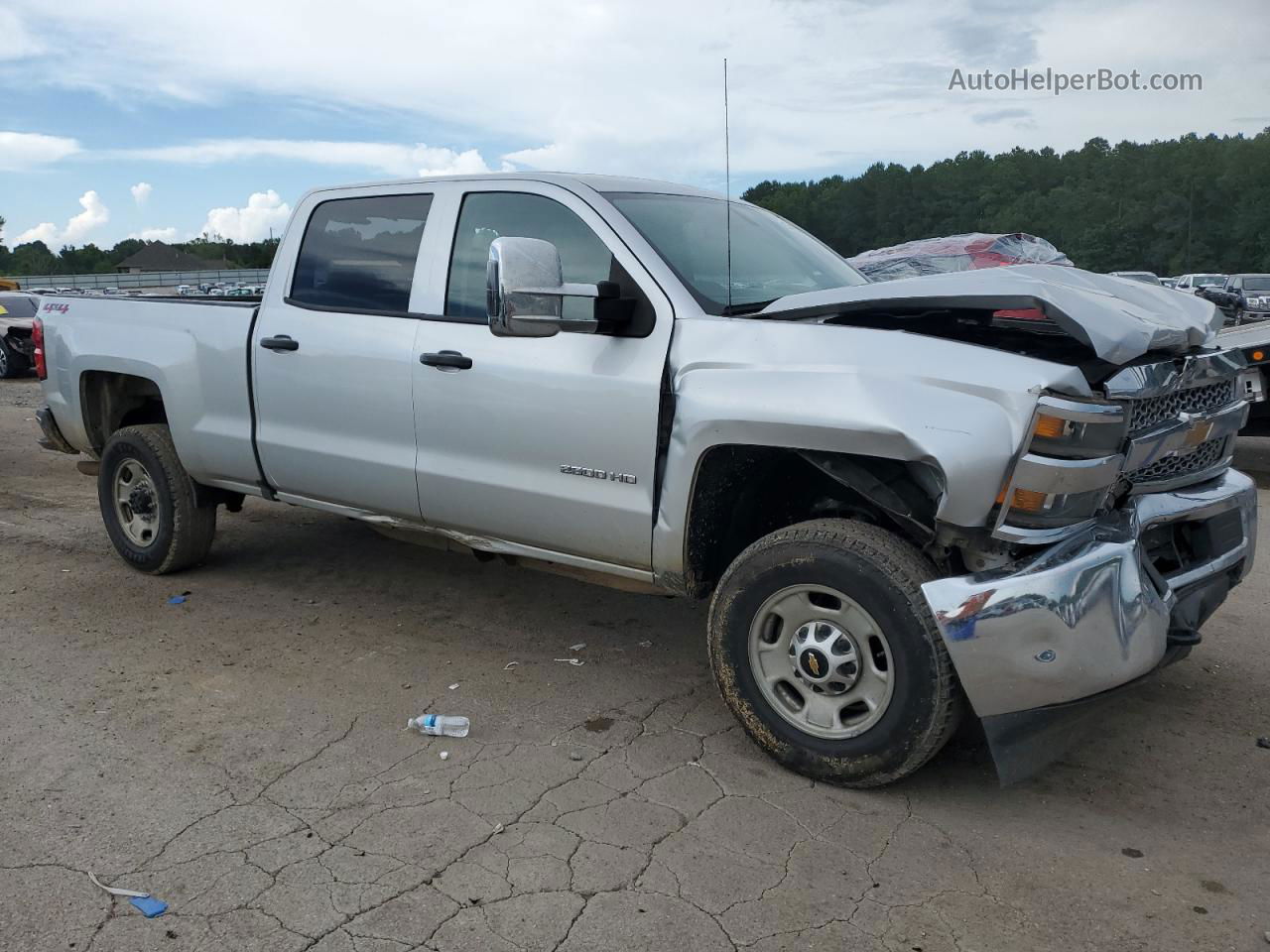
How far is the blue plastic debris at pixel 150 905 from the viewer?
112 inches

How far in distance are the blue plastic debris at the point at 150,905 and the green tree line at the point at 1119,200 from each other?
92.1 ft

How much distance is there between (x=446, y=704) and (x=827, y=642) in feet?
5.15

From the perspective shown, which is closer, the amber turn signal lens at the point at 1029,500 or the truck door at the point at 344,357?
the amber turn signal lens at the point at 1029,500

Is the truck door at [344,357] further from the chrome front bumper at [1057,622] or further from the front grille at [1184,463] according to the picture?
the front grille at [1184,463]

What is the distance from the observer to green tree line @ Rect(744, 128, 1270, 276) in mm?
37906

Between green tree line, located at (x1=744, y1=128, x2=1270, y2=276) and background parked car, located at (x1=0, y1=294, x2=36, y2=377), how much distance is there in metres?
20.3

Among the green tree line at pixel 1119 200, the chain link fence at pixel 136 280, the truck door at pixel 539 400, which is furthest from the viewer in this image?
the chain link fence at pixel 136 280

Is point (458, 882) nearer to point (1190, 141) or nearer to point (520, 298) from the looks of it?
point (520, 298)

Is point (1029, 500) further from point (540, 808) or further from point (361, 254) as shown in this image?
point (361, 254)

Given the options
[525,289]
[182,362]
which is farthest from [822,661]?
[182,362]

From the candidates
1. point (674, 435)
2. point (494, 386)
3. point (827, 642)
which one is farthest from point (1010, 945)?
point (494, 386)

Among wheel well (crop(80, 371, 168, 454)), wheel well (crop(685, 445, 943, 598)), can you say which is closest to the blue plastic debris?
wheel well (crop(685, 445, 943, 598))

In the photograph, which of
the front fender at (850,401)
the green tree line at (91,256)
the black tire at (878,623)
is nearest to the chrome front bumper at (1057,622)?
the black tire at (878,623)

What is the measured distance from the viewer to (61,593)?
5668 mm
